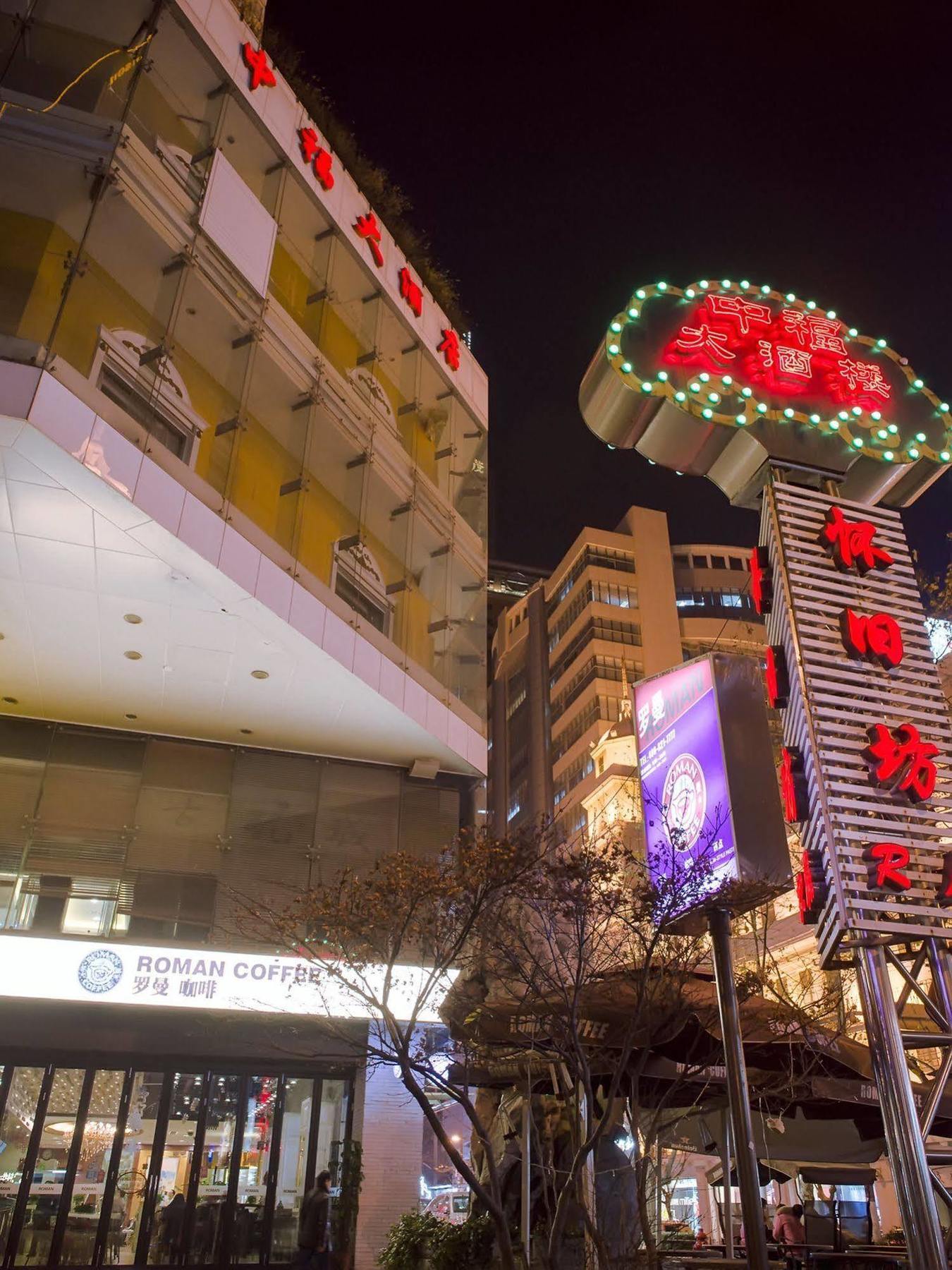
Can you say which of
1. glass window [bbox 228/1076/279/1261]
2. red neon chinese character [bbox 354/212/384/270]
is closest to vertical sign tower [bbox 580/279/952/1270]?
red neon chinese character [bbox 354/212/384/270]

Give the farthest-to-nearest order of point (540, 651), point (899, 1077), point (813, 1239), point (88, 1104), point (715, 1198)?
point (540, 651), point (715, 1198), point (88, 1104), point (813, 1239), point (899, 1077)

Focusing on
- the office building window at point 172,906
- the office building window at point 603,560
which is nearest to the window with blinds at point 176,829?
the office building window at point 172,906

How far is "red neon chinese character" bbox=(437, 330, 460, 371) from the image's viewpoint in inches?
805

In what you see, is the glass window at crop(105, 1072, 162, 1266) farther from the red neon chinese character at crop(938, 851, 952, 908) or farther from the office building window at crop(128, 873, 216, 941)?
the red neon chinese character at crop(938, 851, 952, 908)

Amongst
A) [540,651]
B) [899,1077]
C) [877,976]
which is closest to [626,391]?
[877,976]

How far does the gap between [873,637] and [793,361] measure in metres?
5.22

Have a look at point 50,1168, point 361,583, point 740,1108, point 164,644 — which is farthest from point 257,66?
point 50,1168

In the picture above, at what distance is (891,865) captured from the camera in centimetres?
912

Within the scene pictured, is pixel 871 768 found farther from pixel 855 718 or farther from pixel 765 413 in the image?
pixel 765 413

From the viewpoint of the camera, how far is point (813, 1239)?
38.0 ft

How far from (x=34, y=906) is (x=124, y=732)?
3093 millimetres

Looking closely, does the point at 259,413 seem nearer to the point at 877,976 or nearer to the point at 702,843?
the point at 702,843

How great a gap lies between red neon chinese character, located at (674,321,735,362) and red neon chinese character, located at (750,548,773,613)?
3526 mm

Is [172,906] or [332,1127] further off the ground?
[172,906]
